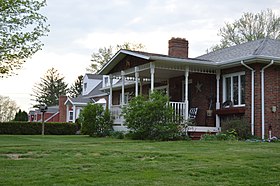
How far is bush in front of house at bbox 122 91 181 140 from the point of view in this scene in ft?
49.6

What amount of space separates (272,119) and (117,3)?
7121 mm

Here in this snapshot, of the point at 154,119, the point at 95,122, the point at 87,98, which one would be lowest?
the point at 95,122

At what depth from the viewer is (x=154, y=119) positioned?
50.7ft

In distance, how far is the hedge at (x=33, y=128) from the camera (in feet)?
86.9

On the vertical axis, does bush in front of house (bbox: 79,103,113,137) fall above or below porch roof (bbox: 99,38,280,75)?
below

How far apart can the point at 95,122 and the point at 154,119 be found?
496 cm

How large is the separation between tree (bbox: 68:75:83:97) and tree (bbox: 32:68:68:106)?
105 centimetres

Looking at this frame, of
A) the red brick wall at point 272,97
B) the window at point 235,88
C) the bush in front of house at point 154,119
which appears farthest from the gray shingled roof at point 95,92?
the red brick wall at point 272,97

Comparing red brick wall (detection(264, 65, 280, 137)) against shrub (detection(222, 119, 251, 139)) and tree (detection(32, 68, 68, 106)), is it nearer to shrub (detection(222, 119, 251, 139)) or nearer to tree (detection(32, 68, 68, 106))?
shrub (detection(222, 119, 251, 139))

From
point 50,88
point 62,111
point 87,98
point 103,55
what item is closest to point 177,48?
point 87,98

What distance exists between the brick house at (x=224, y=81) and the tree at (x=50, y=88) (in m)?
46.9

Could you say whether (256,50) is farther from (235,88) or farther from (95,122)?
(95,122)

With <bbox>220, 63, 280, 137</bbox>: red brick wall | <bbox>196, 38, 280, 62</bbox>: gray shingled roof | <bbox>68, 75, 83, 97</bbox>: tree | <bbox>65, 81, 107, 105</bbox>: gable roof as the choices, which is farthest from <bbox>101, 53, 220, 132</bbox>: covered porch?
Result: <bbox>68, 75, 83, 97</bbox>: tree

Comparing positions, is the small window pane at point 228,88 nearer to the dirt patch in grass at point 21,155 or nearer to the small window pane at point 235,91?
the small window pane at point 235,91
